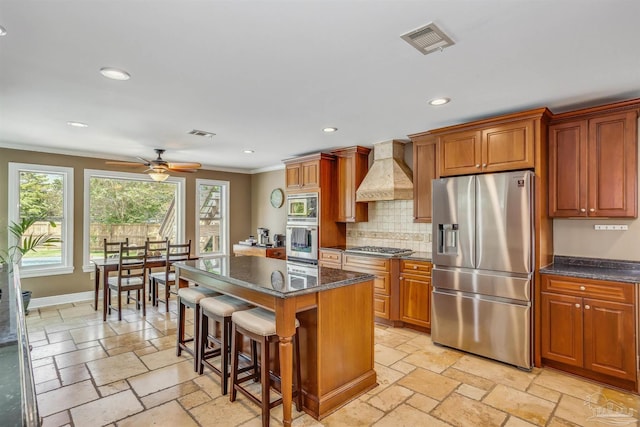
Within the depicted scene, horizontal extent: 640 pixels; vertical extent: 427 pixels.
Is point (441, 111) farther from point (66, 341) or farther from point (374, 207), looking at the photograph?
point (66, 341)

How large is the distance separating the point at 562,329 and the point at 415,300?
1.44 meters

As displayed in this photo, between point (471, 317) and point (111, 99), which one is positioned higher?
point (111, 99)

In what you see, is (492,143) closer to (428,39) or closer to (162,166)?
(428,39)

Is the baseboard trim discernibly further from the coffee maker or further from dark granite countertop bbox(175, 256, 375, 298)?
dark granite countertop bbox(175, 256, 375, 298)

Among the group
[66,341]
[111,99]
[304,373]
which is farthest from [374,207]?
[66,341]

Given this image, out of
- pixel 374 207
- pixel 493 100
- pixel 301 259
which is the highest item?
pixel 493 100

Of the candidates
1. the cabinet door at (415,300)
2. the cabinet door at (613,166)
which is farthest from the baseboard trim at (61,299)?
the cabinet door at (613,166)

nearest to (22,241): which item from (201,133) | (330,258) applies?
(201,133)

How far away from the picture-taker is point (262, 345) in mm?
2201

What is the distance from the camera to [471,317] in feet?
11.0

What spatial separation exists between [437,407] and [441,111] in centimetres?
257

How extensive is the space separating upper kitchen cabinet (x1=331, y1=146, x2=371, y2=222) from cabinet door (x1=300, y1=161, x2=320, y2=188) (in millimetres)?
350

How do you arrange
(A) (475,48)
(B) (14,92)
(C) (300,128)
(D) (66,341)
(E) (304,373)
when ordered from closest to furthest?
(A) (475,48)
(E) (304,373)
(B) (14,92)
(D) (66,341)
(C) (300,128)

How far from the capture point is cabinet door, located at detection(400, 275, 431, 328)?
392 centimetres
